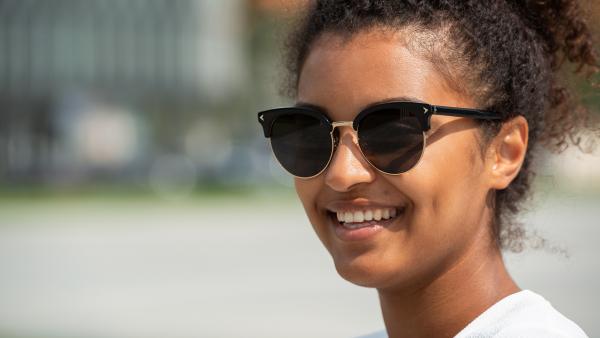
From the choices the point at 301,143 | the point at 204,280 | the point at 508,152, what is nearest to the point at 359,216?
the point at 301,143

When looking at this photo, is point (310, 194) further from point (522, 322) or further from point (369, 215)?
point (522, 322)

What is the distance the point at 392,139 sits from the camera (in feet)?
6.79

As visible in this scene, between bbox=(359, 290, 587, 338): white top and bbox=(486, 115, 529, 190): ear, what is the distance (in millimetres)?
331

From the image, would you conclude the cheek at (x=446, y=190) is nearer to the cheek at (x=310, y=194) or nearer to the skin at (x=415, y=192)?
the skin at (x=415, y=192)

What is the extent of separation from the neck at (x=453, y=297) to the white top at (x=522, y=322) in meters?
0.14

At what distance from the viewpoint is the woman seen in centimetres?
201

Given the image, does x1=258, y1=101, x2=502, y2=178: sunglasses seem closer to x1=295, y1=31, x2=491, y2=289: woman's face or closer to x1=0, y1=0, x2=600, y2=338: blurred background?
x1=295, y1=31, x2=491, y2=289: woman's face

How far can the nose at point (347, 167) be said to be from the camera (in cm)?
202

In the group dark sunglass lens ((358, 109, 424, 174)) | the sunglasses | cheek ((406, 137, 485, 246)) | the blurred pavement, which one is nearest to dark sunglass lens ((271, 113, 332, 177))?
the sunglasses

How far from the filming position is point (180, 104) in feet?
247

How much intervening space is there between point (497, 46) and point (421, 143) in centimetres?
32

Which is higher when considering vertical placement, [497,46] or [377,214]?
[497,46]

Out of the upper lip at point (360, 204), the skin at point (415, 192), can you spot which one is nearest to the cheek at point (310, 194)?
the skin at point (415, 192)

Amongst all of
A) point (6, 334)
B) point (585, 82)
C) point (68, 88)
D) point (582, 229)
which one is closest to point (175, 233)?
point (582, 229)
